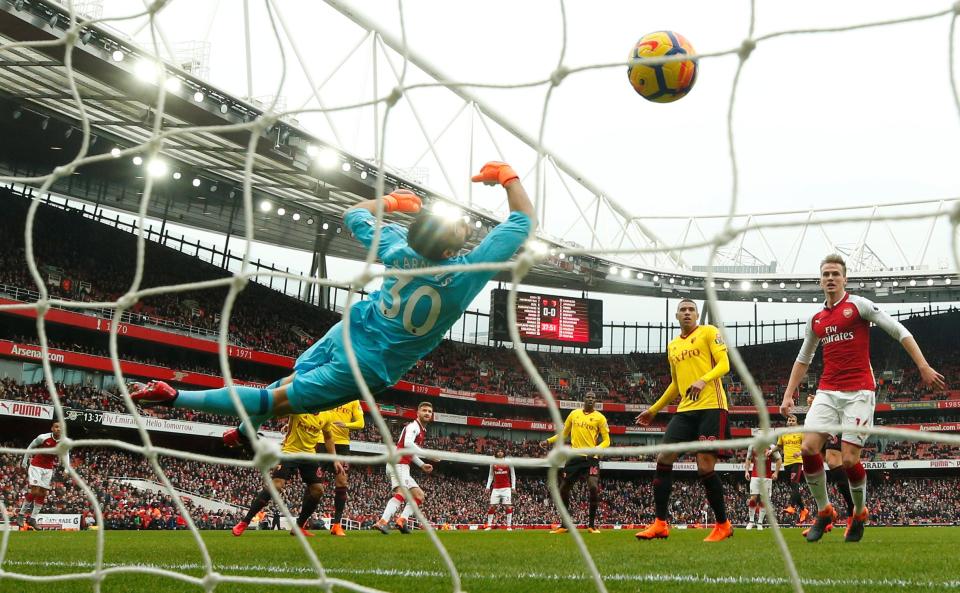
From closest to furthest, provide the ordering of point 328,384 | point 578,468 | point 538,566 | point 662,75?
point 328,384 < point 538,566 < point 662,75 < point 578,468

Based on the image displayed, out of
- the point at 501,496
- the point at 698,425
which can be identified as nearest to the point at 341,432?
the point at 698,425

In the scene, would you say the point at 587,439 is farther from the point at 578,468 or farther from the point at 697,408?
the point at 697,408

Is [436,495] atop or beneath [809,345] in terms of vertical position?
beneath

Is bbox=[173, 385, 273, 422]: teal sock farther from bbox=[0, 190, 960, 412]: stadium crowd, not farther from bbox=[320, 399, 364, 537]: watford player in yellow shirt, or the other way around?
bbox=[0, 190, 960, 412]: stadium crowd

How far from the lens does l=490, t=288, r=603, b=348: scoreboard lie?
1364 inches

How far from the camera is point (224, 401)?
3912 mm

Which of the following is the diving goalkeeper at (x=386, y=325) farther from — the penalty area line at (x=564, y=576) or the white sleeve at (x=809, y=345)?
the white sleeve at (x=809, y=345)

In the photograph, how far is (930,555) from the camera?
4.95 meters

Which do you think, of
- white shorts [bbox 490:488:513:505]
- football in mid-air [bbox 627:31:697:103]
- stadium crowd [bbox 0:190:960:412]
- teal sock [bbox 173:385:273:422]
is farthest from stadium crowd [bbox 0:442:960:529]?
football in mid-air [bbox 627:31:697:103]

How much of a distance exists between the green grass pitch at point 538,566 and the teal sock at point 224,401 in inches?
31.1

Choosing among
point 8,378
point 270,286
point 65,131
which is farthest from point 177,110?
point 270,286

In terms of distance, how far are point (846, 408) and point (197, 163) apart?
19.7 m

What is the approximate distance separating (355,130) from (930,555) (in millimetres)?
17494

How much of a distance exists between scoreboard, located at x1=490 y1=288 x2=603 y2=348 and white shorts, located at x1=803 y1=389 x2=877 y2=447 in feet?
92.1
